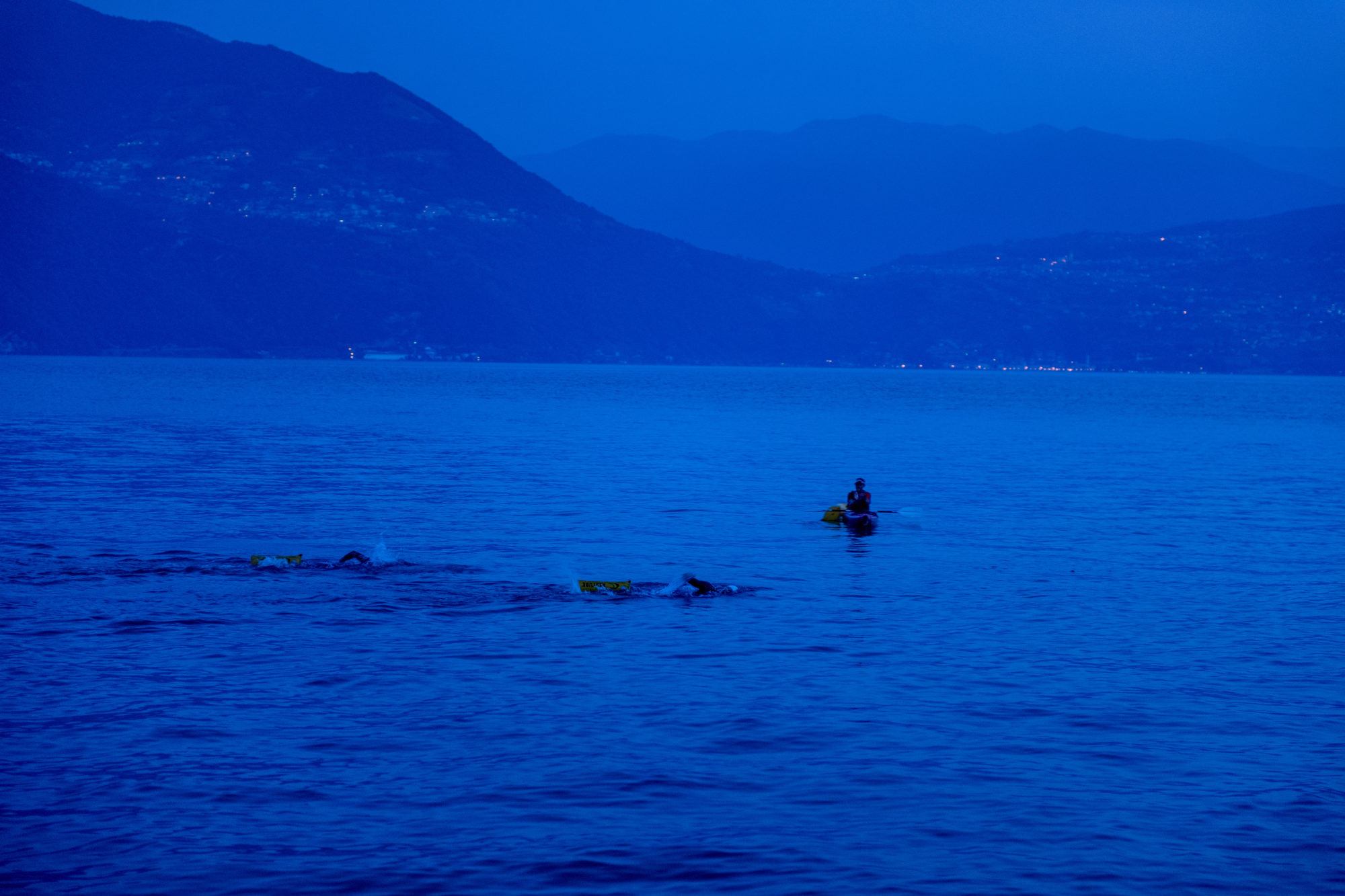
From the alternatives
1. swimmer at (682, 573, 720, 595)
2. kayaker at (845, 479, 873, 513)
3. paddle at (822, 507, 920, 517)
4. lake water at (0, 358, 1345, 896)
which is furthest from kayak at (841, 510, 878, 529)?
swimmer at (682, 573, 720, 595)

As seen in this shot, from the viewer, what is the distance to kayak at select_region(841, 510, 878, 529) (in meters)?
43.8

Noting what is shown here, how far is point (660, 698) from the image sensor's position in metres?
21.5

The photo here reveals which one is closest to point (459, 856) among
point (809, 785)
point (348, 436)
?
point (809, 785)

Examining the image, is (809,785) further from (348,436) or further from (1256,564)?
(348,436)

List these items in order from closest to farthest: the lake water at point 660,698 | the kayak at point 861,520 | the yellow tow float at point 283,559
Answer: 1. the lake water at point 660,698
2. the yellow tow float at point 283,559
3. the kayak at point 861,520

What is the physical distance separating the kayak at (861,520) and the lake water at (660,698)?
0.44 m

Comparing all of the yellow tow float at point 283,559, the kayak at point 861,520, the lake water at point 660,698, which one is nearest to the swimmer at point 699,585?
the lake water at point 660,698

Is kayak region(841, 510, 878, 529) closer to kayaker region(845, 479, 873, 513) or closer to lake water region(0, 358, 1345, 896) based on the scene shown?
kayaker region(845, 479, 873, 513)

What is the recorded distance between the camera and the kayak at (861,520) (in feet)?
144

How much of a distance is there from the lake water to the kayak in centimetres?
44

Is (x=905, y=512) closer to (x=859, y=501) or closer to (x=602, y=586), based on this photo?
(x=859, y=501)

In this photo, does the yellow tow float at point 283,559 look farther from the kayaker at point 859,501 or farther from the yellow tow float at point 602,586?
the kayaker at point 859,501

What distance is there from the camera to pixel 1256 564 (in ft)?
123

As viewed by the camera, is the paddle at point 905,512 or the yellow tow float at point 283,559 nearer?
the yellow tow float at point 283,559
